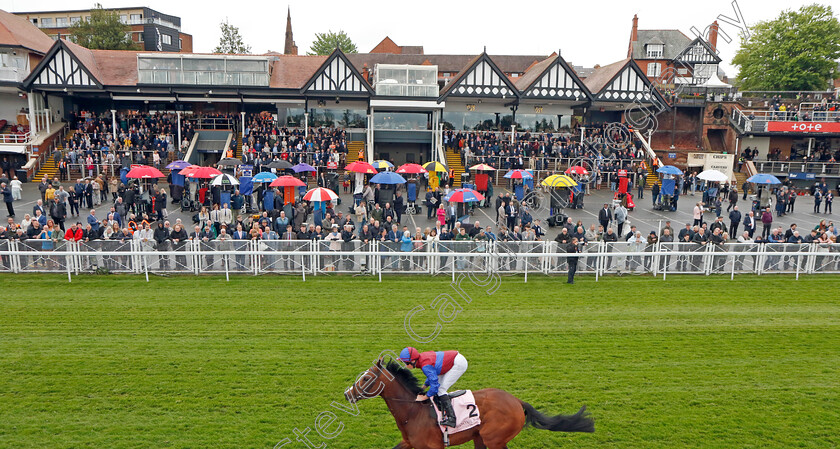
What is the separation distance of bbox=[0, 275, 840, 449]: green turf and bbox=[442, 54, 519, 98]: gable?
22282mm

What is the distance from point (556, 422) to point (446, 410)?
1355mm

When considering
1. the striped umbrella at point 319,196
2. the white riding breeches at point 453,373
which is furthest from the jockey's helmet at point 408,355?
the striped umbrella at point 319,196

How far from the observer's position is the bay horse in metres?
6.27

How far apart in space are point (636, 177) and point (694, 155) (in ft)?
25.5

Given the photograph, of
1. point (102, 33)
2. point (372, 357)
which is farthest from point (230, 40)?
point (372, 357)

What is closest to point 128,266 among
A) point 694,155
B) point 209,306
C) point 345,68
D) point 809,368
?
point 209,306

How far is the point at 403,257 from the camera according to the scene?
15.5m

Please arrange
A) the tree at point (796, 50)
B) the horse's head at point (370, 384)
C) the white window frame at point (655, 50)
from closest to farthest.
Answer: the horse's head at point (370, 384)
the tree at point (796, 50)
the white window frame at point (655, 50)

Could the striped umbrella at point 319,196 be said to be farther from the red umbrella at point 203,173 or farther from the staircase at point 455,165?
the staircase at point 455,165

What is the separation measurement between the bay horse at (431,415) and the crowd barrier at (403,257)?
27.3ft

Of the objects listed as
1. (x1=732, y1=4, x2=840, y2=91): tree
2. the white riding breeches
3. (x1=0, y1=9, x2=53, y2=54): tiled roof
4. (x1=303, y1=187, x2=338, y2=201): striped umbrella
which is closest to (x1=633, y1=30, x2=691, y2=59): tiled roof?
(x1=732, y1=4, x2=840, y2=91): tree

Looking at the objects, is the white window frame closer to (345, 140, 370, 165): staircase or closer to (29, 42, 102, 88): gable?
(345, 140, 370, 165): staircase

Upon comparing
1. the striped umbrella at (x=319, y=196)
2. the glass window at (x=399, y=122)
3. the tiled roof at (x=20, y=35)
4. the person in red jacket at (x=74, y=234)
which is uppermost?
the tiled roof at (x=20, y=35)

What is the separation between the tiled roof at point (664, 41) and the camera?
54.9 meters
